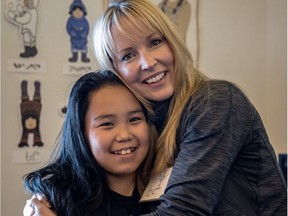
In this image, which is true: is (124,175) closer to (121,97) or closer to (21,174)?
(121,97)

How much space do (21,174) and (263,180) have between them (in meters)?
1.07

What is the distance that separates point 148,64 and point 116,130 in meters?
0.19

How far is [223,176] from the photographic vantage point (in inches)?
34.3

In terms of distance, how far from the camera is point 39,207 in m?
1.02

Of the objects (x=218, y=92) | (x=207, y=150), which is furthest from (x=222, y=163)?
(x=218, y=92)

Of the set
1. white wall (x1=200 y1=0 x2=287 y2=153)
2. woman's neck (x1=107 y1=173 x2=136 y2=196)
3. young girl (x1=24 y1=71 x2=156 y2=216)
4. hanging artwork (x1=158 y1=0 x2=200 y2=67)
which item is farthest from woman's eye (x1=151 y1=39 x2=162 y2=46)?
white wall (x1=200 y1=0 x2=287 y2=153)

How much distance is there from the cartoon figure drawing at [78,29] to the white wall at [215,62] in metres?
0.03

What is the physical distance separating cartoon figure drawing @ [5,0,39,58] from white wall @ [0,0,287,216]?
3 cm

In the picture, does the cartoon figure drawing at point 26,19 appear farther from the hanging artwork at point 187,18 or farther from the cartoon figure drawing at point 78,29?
the hanging artwork at point 187,18

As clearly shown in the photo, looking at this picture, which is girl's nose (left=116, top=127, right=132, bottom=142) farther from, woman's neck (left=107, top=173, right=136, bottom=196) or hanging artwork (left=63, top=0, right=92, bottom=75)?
hanging artwork (left=63, top=0, right=92, bottom=75)

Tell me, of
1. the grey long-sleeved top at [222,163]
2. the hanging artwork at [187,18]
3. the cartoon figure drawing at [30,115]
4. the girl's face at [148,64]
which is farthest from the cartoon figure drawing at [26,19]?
the grey long-sleeved top at [222,163]

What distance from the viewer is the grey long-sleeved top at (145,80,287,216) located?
33.4 inches

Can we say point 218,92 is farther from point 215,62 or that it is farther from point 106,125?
point 215,62

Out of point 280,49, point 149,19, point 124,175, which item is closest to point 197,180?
point 124,175
